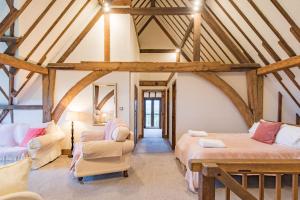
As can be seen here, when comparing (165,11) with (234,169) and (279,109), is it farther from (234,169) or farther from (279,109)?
(234,169)

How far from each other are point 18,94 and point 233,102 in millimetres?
5267

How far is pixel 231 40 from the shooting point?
558 centimetres

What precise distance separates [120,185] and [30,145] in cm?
194

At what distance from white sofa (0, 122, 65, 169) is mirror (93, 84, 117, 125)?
3.25ft

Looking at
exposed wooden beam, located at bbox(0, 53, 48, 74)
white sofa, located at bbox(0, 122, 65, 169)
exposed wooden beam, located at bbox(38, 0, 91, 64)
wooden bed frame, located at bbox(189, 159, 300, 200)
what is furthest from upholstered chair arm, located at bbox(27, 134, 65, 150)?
wooden bed frame, located at bbox(189, 159, 300, 200)

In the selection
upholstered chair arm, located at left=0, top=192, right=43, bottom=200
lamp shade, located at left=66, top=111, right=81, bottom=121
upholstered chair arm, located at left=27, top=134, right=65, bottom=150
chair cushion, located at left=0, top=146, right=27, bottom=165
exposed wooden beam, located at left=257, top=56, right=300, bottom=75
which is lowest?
chair cushion, located at left=0, top=146, right=27, bottom=165

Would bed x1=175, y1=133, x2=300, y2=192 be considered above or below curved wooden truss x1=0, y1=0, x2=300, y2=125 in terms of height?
below

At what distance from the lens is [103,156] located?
387 centimetres

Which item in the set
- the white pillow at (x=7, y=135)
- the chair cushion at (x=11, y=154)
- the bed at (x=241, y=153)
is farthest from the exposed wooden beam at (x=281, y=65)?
the white pillow at (x=7, y=135)

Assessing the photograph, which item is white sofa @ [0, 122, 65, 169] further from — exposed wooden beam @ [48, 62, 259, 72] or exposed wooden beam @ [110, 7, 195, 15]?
exposed wooden beam @ [110, 7, 195, 15]

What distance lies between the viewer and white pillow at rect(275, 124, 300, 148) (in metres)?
3.76

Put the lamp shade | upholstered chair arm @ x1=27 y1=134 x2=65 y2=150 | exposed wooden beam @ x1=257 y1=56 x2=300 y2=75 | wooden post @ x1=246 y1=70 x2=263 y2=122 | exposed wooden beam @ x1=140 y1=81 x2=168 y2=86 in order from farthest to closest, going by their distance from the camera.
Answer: exposed wooden beam @ x1=140 y1=81 x2=168 y2=86 → wooden post @ x1=246 y1=70 x2=263 y2=122 → the lamp shade → upholstered chair arm @ x1=27 y1=134 x2=65 y2=150 → exposed wooden beam @ x1=257 y1=56 x2=300 y2=75

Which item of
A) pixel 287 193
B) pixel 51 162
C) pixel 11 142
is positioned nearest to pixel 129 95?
pixel 51 162

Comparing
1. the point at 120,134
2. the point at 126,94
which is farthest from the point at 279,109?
the point at 120,134
